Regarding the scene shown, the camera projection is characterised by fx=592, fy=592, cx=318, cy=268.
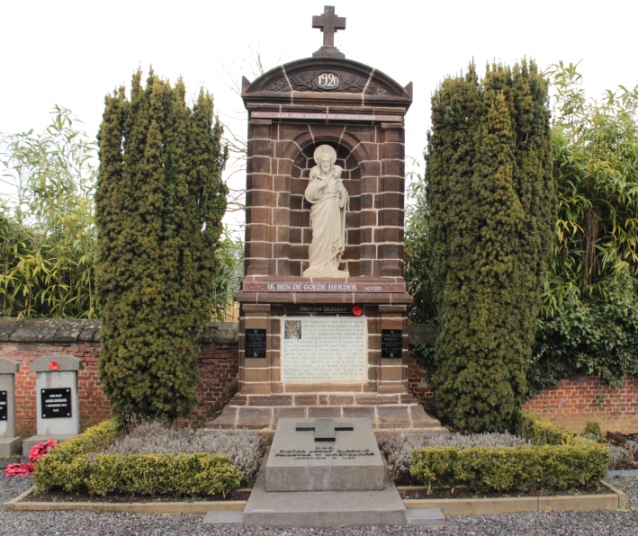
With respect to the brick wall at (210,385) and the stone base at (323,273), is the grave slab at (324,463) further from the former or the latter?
the brick wall at (210,385)

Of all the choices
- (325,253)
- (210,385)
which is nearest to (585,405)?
(325,253)

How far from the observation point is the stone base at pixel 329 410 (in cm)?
766

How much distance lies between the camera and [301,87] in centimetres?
836

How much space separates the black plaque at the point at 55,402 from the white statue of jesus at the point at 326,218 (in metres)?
3.60

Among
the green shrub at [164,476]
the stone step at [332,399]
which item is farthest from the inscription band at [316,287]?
the green shrub at [164,476]

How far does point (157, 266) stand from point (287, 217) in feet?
6.38

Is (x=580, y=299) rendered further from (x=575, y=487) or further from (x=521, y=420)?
(x=575, y=487)

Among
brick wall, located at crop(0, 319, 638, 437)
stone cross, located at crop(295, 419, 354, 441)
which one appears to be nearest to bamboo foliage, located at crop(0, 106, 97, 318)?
brick wall, located at crop(0, 319, 638, 437)

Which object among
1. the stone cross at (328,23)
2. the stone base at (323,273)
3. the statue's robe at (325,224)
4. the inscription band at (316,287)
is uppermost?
the stone cross at (328,23)

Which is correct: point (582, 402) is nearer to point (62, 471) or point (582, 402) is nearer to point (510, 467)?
point (510, 467)

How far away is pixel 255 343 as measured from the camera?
26.4 ft

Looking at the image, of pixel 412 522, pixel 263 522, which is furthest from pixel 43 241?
pixel 412 522

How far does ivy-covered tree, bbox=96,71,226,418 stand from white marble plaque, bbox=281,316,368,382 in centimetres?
123

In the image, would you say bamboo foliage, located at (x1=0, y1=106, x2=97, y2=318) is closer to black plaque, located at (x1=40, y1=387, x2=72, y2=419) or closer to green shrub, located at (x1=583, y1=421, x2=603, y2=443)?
black plaque, located at (x1=40, y1=387, x2=72, y2=419)
